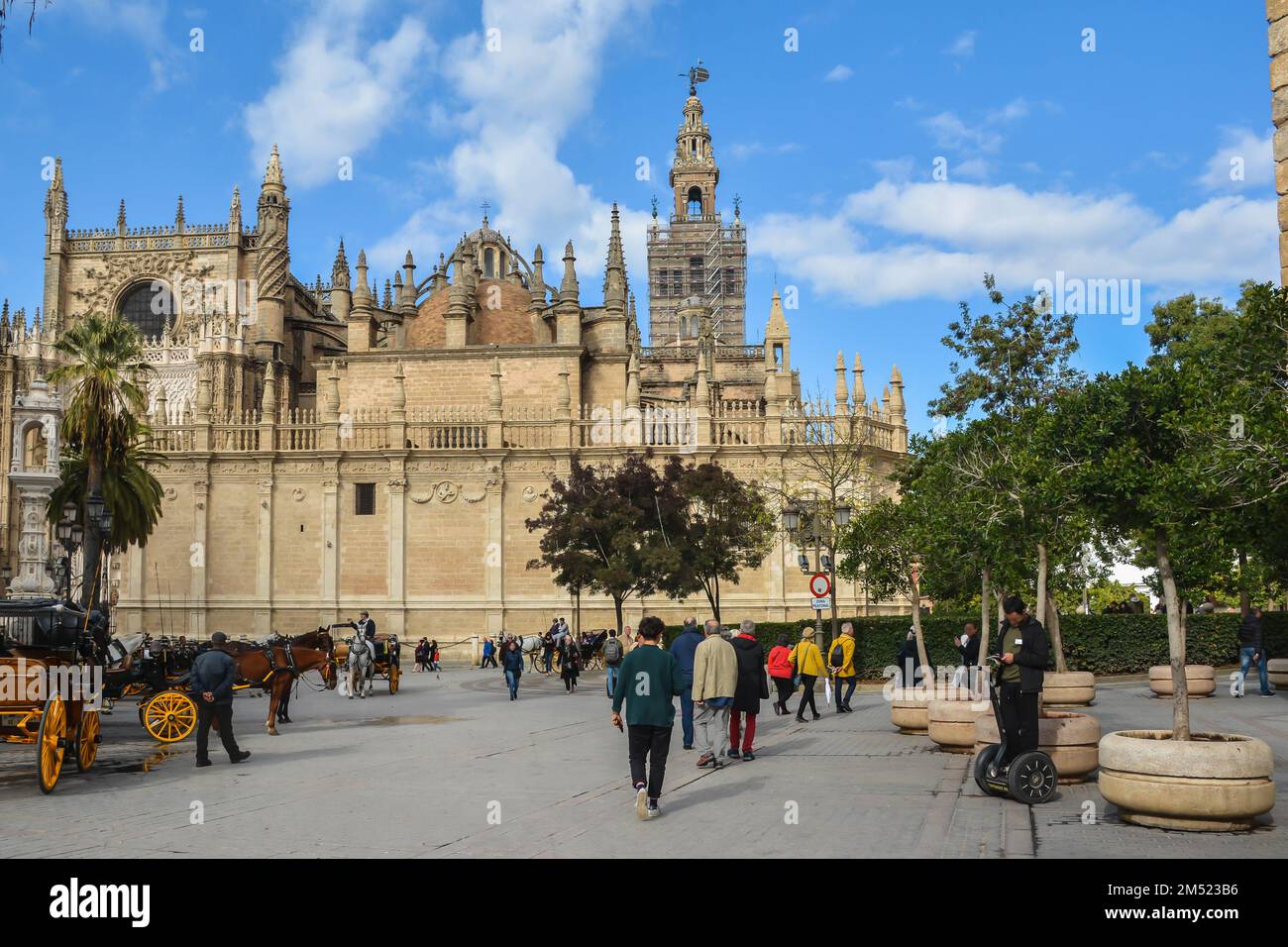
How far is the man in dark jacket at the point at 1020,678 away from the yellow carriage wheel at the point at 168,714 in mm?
10374

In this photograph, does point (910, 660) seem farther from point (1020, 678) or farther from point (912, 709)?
point (1020, 678)

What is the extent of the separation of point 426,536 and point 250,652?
922 inches

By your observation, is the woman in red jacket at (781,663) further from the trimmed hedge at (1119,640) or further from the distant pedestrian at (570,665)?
the distant pedestrian at (570,665)

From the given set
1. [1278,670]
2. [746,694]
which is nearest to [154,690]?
[746,694]

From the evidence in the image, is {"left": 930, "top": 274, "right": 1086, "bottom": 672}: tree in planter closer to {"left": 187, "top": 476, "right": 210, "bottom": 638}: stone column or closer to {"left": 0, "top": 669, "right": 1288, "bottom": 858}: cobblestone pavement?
{"left": 0, "top": 669, "right": 1288, "bottom": 858}: cobblestone pavement

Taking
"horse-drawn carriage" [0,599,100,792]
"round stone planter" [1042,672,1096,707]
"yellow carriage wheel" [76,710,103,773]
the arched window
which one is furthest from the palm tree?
the arched window

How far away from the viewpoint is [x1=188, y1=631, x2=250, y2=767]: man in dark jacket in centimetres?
1281

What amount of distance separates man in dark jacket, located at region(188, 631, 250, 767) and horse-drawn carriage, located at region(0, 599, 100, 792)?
109 cm

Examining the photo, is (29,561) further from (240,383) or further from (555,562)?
(240,383)

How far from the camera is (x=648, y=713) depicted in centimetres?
921

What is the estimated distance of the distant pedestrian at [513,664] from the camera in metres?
23.8

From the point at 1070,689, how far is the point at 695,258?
8471cm

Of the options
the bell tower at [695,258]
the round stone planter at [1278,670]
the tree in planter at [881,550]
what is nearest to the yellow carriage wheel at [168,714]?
the tree in planter at [881,550]

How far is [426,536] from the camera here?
40625 millimetres
